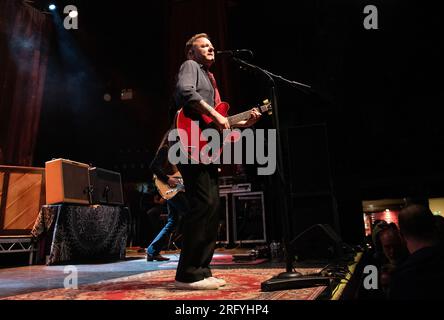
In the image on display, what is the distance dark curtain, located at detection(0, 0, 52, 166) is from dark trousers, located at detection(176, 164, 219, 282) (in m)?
6.50

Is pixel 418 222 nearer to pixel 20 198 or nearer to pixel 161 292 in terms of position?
pixel 161 292

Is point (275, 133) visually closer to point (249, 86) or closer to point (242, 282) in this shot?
point (242, 282)

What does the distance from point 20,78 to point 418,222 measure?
8076mm

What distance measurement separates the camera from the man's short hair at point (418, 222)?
1.67 m

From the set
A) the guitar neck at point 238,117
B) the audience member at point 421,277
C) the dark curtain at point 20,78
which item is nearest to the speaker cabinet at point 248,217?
the dark curtain at point 20,78

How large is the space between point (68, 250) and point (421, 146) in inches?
289

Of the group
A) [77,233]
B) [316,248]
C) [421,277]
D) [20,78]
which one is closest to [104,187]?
[77,233]

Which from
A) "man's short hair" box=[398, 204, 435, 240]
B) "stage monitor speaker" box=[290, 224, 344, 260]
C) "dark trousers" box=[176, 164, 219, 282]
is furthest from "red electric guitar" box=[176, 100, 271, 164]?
"stage monitor speaker" box=[290, 224, 344, 260]

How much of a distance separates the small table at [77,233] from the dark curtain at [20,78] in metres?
3.36

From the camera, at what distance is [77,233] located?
4.63 metres

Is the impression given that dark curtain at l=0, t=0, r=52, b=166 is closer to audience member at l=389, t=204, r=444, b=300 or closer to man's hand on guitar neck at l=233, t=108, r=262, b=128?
man's hand on guitar neck at l=233, t=108, r=262, b=128

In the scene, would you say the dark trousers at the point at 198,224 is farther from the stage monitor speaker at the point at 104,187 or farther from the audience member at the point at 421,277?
the stage monitor speaker at the point at 104,187

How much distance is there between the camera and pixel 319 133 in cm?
412
